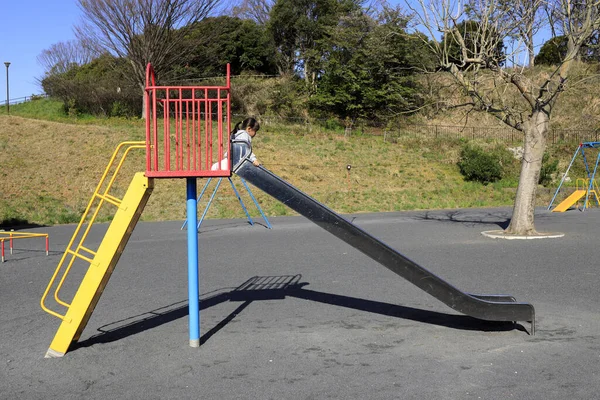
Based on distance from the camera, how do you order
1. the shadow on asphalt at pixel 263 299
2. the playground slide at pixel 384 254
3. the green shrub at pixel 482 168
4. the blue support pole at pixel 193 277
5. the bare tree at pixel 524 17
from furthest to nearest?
the green shrub at pixel 482 168, the bare tree at pixel 524 17, the shadow on asphalt at pixel 263 299, the playground slide at pixel 384 254, the blue support pole at pixel 193 277

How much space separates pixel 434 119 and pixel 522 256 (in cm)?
3271

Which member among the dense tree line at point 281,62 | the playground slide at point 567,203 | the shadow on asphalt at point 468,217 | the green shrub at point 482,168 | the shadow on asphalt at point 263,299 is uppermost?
the dense tree line at point 281,62

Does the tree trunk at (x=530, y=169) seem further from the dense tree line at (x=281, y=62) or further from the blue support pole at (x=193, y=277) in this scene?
the dense tree line at (x=281, y=62)

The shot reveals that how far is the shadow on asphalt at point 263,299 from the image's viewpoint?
268 inches

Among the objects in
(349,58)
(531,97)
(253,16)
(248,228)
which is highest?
(253,16)

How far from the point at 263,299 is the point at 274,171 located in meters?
21.2

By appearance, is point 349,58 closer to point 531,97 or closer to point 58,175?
point 58,175

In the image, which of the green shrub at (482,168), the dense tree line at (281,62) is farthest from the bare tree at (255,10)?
the green shrub at (482,168)

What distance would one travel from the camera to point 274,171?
29500 mm

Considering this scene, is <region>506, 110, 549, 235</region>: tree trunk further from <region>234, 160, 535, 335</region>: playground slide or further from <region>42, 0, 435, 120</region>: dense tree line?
<region>42, 0, 435, 120</region>: dense tree line

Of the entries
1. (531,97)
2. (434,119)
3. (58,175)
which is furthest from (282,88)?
(531,97)

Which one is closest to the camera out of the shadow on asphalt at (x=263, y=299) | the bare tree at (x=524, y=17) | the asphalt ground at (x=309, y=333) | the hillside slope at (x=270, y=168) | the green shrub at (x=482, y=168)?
the asphalt ground at (x=309, y=333)

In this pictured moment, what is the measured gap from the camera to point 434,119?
4375cm

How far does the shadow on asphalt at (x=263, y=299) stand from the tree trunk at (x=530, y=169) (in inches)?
286
